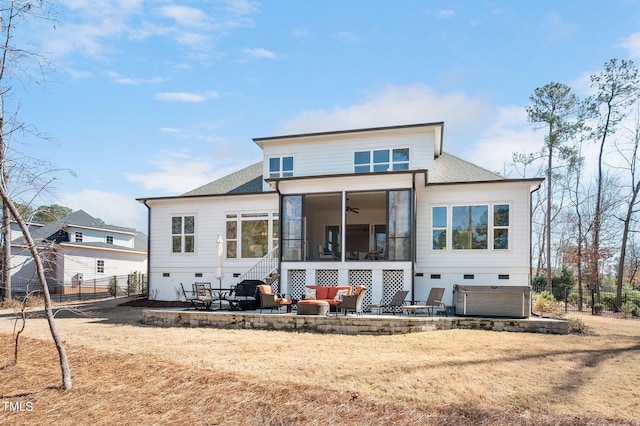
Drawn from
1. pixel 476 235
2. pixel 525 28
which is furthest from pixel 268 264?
pixel 525 28

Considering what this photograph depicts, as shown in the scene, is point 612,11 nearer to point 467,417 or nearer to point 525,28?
point 525,28

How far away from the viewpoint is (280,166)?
19.2 metres

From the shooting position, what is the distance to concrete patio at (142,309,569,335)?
11.1m

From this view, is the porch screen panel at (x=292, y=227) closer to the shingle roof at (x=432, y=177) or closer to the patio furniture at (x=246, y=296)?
the patio furniture at (x=246, y=296)

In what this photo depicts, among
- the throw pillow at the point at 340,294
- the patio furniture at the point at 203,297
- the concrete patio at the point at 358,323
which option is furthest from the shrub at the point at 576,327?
the patio furniture at the point at 203,297

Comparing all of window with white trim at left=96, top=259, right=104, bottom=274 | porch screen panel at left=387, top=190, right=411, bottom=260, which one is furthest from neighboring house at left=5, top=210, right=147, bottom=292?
porch screen panel at left=387, top=190, right=411, bottom=260

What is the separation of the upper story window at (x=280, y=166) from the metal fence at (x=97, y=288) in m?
10.0

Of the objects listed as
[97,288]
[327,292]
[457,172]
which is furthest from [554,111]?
[97,288]

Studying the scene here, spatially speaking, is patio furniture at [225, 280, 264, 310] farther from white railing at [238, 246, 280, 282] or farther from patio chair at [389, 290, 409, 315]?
patio chair at [389, 290, 409, 315]

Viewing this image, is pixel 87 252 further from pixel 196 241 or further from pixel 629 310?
pixel 629 310

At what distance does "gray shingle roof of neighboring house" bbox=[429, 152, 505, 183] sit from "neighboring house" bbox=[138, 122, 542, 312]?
43 mm

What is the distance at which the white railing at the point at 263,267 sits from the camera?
1700 cm

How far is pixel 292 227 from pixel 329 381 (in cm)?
933

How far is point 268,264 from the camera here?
1733cm
